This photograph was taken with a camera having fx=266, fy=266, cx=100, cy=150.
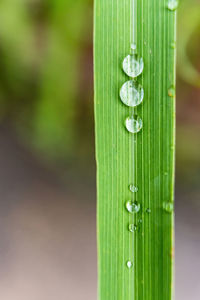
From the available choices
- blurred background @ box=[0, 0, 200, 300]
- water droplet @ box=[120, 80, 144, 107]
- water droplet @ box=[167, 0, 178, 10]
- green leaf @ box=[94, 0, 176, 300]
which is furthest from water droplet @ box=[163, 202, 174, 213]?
blurred background @ box=[0, 0, 200, 300]

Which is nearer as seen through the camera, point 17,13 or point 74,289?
point 17,13

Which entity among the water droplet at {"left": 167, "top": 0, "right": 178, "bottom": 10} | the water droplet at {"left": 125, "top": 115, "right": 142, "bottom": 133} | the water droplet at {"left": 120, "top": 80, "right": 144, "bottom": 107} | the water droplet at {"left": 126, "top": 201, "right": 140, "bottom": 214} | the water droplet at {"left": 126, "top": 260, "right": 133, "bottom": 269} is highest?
the water droplet at {"left": 167, "top": 0, "right": 178, "bottom": 10}

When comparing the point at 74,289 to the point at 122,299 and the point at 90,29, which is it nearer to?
the point at 122,299

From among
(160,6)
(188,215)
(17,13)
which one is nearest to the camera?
(160,6)

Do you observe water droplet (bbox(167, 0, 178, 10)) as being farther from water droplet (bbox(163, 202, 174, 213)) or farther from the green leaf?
water droplet (bbox(163, 202, 174, 213))

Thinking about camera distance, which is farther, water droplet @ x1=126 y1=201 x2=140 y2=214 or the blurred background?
the blurred background

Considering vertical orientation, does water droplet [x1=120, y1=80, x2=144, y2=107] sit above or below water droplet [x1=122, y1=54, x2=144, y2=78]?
below

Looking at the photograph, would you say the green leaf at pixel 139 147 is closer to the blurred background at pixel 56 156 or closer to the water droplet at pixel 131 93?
the water droplet at pixel 131 93

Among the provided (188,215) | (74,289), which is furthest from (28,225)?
(188,215)
